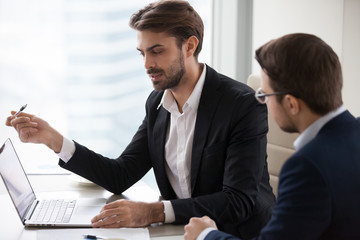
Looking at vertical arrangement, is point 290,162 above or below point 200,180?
above

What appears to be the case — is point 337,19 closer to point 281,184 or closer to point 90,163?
point 90,163

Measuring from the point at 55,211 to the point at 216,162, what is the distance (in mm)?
579

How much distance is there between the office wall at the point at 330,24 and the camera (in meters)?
2.32

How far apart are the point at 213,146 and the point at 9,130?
2.04 meters

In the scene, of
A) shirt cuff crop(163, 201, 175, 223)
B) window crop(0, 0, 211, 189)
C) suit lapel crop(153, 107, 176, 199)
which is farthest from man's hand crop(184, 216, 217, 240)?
window crop(0, 0, 211, 189)

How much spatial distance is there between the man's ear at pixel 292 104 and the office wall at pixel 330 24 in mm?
1178

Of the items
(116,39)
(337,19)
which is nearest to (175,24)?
(337,19)

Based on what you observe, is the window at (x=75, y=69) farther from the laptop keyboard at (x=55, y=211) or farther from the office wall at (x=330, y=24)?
the laptop keyboard at (x=55, y=211)

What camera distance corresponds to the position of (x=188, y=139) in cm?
199

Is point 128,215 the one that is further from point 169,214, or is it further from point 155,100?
point 155,100

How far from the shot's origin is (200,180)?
1914 mm

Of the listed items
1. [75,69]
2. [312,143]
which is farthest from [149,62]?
[75,69]

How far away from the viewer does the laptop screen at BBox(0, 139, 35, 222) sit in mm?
1644

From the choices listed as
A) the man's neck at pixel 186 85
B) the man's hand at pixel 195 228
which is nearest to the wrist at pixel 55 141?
the man's neck at pixel 186 85
